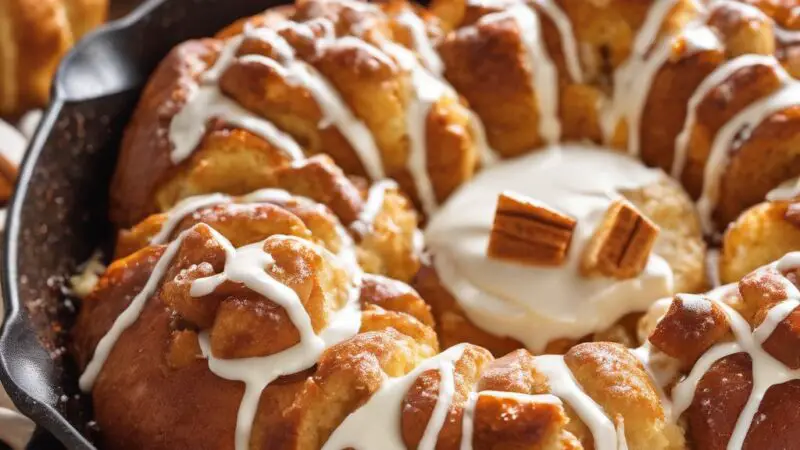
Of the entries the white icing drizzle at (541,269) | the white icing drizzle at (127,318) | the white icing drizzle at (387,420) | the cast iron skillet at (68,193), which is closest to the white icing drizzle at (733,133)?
the white icing drizzle at (541,269)

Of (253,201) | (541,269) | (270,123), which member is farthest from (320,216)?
(541,269)

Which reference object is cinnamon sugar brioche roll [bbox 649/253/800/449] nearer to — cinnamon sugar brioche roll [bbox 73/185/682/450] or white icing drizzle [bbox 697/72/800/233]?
cinnamon sugar brioche roll [bbox 73/185/682/450]

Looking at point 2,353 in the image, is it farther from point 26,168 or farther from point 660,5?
point 660,5

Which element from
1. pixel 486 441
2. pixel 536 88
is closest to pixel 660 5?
pixel 536 88

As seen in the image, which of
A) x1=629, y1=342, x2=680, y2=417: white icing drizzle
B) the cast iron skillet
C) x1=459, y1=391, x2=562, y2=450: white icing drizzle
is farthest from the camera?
the cast iron skillet

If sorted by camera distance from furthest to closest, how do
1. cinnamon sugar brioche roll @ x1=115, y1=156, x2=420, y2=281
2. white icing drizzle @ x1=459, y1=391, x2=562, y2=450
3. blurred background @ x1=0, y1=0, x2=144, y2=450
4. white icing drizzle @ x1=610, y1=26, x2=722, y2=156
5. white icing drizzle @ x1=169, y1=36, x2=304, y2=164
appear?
blurred background @ x1=0, y1=0, x2=144, y2=450, white icing drizzle @ x1=610, y1=26, x2=722, y2=156, white icing drizzle @ x1=169, y1=36, x2=304, y2=164, cinnamon sugar brioche roll @ x1=115, y1=156, x2=420, y2=281, white icing drizzle @ x1=459, y1=391, x2=562, y2=450

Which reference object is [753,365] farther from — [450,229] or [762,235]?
[450,229]

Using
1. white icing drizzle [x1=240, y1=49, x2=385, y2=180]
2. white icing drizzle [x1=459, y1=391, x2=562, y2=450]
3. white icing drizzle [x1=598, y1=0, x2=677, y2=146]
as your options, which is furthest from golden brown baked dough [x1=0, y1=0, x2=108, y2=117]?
white icing drizzle [x1=459, y1=391, x2=562, y2=450]
